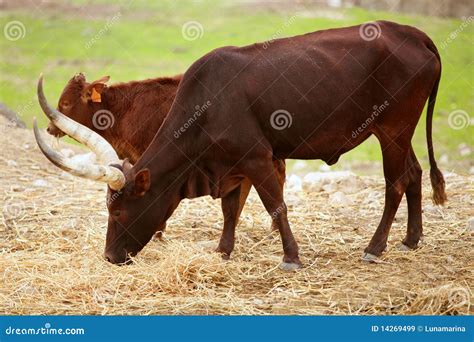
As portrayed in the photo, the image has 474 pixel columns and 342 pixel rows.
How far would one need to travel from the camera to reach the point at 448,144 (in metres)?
14.2

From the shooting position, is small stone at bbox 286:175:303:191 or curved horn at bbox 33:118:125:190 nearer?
curved horn at bbox 33:118:125:190

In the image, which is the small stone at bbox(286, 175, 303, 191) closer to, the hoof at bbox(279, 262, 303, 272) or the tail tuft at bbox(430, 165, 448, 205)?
the tail tuft at bbox(430, 165, 448, 205)

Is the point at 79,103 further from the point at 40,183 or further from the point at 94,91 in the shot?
the point at 40,183

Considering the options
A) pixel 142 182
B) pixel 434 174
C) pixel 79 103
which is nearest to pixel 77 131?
pixel 142 182

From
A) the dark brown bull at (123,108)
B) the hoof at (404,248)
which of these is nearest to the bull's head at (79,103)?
the dark brown bull at (123,108)

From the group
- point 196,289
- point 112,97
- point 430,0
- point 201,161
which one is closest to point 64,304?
point 196,289

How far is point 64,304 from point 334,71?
285 cm
